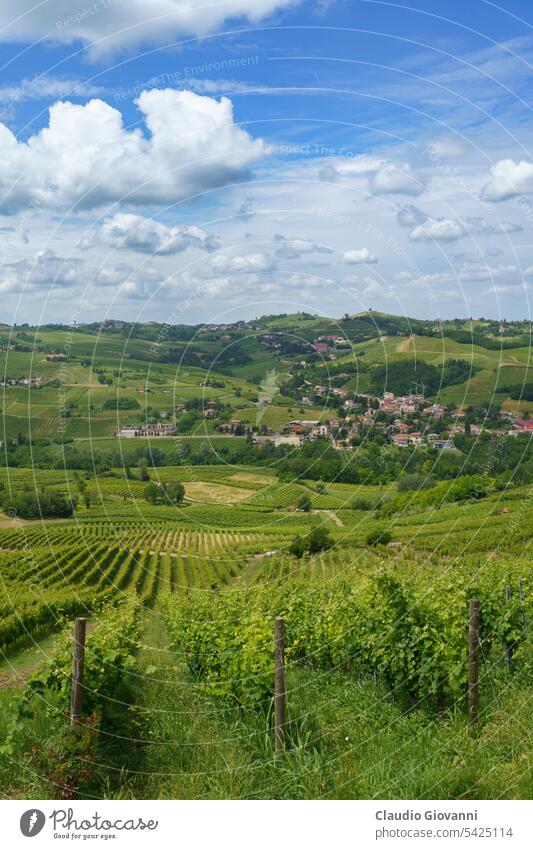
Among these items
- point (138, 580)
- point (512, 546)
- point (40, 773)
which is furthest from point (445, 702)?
point (138, 580)

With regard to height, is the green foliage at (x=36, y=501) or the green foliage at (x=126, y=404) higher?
the green foliage at (x=126, y=404)

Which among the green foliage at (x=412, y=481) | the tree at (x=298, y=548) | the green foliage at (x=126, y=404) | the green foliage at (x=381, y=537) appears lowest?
the green foliage at (x=381, y=537)

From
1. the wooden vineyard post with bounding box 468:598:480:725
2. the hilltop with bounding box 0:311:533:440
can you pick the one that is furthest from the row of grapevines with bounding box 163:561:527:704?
the hilltop with bounding box 0:311:533:440

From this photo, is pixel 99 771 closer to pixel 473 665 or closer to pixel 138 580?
pixel 473 665

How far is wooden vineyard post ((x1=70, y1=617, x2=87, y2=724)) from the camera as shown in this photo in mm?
7383

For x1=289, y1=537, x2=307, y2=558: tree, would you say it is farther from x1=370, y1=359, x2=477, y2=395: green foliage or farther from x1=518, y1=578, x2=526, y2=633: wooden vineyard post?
x1=518, y1=578, x2=526, y2=633: wooden vineyard post

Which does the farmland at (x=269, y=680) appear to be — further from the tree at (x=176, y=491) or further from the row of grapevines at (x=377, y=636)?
the tree at (x=176, y=491)

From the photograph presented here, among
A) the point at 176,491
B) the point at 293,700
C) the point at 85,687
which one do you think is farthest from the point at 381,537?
the point at 85,687

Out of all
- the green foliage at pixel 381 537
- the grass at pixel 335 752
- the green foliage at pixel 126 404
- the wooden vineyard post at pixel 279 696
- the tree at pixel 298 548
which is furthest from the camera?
the green foliage at pixel 381 537

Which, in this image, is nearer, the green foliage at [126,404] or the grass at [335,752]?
the grass at [335,752]

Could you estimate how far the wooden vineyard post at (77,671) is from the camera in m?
7.38

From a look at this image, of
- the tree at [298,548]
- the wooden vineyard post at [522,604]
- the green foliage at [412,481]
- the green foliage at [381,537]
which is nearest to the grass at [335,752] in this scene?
the wooden vineyard post at [522,604]

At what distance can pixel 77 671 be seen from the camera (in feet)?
24.3
